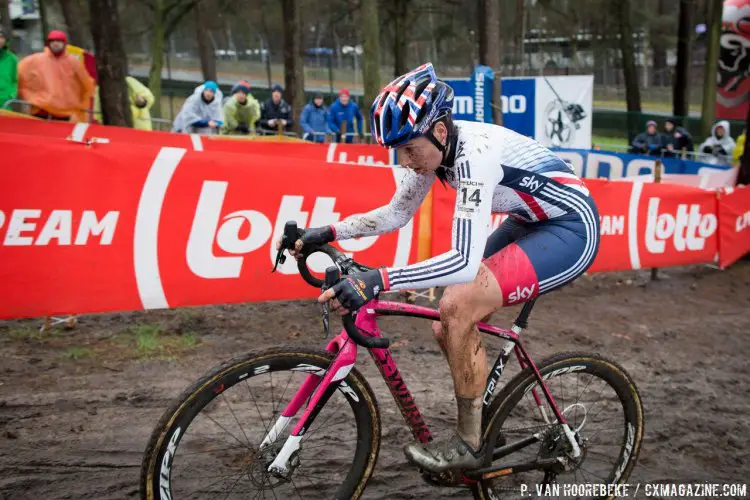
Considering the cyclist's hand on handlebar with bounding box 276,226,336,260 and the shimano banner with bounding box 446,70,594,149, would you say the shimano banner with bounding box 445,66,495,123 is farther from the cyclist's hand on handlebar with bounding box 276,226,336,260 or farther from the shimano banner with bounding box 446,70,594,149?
the cyclist's hand on handlebar with bounding box 276,226,336,260

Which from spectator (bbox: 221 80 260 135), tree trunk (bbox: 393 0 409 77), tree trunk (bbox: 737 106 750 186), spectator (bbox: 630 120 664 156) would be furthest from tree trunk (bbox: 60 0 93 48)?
tree trunk (bbox: 737 106 750 186)

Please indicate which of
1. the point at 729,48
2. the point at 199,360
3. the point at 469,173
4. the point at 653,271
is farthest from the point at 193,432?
the point at 729,48

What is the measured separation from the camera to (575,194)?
364 centimetres

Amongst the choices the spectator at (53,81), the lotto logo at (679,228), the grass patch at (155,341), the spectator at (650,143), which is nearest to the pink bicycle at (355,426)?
the grass patch at (155,341)

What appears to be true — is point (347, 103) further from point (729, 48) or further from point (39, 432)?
point (39, 432)

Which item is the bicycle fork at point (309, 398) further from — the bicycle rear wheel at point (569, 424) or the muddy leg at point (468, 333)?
the bicycle rear wheel at point (569, 424)

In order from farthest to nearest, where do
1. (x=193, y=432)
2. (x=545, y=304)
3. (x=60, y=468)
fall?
(x=545, y=304) < (x=193, y=432) < (x=60, y=468)

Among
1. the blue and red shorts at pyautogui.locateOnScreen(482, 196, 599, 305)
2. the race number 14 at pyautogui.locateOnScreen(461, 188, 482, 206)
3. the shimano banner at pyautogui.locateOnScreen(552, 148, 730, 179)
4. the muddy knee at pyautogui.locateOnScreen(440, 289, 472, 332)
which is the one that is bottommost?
the shimano banner at pyautogui.locateOnScreen(552, 148, 730, 179)

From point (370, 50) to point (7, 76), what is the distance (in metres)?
11.7

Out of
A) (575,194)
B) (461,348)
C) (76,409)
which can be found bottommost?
(76,409)

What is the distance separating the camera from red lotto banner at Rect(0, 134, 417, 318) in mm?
5727

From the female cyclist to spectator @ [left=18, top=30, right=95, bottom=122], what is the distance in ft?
30.4

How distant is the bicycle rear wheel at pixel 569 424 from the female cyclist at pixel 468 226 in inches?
11.6

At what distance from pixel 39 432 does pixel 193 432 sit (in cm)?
102
